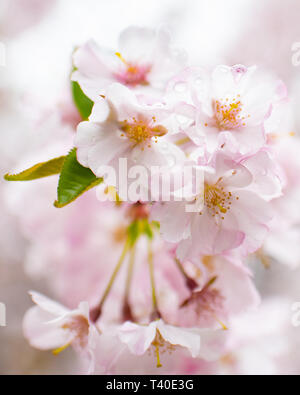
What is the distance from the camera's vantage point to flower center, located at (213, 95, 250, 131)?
1.91ft

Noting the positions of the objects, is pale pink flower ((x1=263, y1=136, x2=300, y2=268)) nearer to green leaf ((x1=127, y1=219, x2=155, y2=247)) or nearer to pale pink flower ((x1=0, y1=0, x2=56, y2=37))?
green leaf ((x1=127, y1=219, x2=155, y2=247))

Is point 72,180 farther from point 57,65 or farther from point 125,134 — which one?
point 57,65

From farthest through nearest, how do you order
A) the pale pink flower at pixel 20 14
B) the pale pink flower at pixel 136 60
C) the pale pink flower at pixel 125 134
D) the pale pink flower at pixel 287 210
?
the pale pink flower at pixel 20 14 < the pale pink flower at pixel 287 210 < the pale pink flower at pixel 136 60 < the pale pink flower at pixel 125 134

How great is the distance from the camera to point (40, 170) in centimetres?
63

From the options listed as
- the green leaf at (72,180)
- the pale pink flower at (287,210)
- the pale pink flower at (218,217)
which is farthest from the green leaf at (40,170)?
the pale pink flower at (287,210)

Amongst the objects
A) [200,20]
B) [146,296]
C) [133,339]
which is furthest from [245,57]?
[133,339]

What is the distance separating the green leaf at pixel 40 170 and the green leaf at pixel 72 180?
0.05 metres

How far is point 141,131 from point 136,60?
0.51 ft

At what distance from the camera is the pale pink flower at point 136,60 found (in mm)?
653

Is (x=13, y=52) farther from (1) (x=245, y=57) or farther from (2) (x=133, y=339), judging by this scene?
(2) (x=133, y=339)

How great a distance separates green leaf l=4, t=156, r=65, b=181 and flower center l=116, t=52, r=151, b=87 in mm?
148

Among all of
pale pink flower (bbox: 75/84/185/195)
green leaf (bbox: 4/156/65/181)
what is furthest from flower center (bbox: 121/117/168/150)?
green leaf (bbox: 4/156/65/181)

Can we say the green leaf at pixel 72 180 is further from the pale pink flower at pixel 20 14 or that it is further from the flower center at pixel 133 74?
the pale pink flower at pixel 20 14
